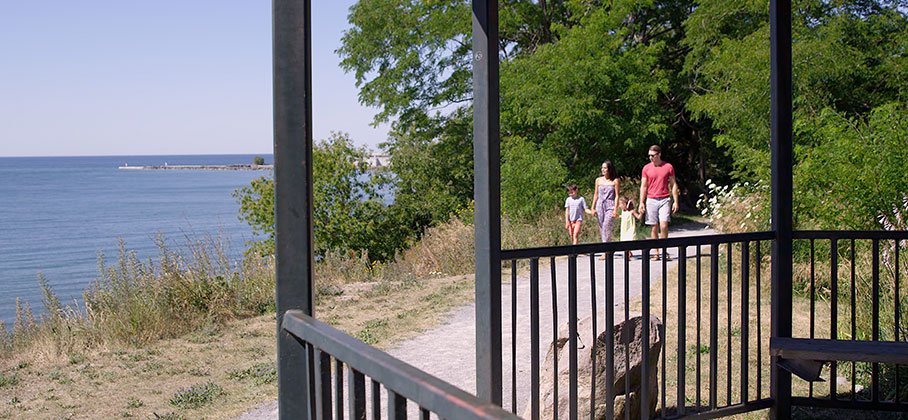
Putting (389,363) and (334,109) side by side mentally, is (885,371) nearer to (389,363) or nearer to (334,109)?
(389,363)

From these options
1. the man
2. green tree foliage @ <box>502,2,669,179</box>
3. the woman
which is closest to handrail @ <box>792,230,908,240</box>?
the man

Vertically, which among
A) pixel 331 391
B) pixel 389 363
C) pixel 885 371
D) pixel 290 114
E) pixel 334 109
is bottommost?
pixel 885 371

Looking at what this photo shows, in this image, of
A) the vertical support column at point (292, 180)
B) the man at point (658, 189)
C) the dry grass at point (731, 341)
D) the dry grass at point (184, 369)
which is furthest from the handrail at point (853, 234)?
the man at point (658, 189)

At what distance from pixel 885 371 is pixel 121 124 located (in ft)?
234

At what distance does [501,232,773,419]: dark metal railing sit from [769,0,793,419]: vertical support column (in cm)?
10

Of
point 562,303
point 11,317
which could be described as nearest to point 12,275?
point 11,317

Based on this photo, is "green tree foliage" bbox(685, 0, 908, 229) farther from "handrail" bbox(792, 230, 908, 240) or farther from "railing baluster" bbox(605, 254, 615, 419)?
"railing baluster" bbox(605, 254, 615, 419)

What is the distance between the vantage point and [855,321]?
15.2 ft

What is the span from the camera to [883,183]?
8.23 metres

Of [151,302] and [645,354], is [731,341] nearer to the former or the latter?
[645,354]

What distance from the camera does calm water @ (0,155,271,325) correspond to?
75.7ft

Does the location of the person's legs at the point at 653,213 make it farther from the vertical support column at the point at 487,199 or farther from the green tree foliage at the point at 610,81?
the vertical support column at the point at 487,199

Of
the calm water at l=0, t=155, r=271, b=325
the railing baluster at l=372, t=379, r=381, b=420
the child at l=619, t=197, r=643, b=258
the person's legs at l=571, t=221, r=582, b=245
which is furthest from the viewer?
the calm water at l=0, t=155, r=271, b=325

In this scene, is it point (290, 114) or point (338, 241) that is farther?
point (338, 241)
